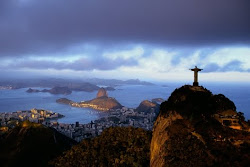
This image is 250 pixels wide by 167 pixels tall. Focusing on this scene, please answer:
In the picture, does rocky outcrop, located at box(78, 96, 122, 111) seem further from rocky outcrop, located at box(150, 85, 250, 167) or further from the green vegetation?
rocky outcrop, located at box(150, 85, 250, 167)

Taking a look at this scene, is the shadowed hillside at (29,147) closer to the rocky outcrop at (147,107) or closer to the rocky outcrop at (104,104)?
the rocky outcrop at (147,107)

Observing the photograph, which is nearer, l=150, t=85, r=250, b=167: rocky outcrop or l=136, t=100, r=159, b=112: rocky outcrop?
l=150, t=85, r=250, b=167: rocky outcrop

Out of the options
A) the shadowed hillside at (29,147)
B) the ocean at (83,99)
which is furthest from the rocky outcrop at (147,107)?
the shadowed hillside at (29,147)

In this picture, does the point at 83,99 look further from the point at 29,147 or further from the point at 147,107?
the point at 29,147

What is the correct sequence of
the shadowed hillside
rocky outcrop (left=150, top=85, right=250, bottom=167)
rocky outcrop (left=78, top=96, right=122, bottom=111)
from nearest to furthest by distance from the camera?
rocky outcrop (left=150, top=85, right=250, bottom=167) → the shadowed hillside → rocky outcrop (left=78, top=96, right=122, bottom=111)

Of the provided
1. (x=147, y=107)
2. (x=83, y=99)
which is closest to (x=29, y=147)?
(x=147, y=107)

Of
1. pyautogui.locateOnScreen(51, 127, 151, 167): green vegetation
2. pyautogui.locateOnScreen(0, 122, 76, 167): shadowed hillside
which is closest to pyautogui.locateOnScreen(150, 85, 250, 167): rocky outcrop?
pyautogui.locateOnScreen(51, 127, 151, 167): green vegetation
